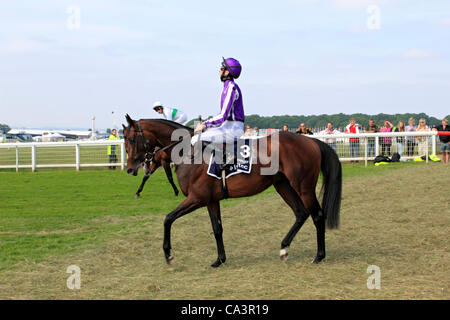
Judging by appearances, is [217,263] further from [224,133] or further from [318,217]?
[224,133]

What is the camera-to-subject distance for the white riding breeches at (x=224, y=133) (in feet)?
19.1

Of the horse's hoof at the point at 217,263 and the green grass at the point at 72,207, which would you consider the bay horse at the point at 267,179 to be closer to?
the horse's hoof at the point at 217,263

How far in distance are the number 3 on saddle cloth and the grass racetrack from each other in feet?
3.39

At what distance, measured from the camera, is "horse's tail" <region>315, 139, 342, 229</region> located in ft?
20.0

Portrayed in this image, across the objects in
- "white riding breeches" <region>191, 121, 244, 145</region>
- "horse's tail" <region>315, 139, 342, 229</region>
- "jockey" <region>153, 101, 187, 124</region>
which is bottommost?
"horse's tail" <region>315, 139, 342, 229</region>

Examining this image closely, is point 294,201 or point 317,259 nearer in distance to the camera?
point 317,259

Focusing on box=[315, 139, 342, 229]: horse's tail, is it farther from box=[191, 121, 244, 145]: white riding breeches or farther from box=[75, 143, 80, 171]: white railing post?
box=[75, 143, 80, 171]: white railing post

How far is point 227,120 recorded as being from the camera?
19.2ft

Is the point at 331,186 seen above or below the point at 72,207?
above

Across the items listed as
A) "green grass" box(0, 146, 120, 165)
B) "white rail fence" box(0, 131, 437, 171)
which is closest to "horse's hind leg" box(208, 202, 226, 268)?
"white rail fence" box(0, 131, 437, 171)

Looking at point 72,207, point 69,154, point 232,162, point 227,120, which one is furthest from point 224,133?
point 69,154

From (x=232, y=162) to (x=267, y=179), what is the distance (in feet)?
1.52

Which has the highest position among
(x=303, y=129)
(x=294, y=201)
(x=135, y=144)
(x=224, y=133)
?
(x=303, y=129)
